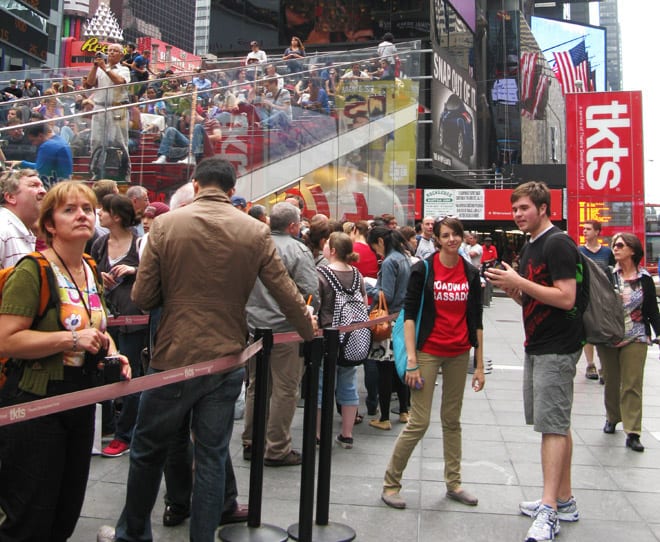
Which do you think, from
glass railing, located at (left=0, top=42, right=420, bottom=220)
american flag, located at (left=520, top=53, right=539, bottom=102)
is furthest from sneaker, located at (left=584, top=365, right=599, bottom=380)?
american flag, located at (left=520, top=53, right=539, bottom=102)

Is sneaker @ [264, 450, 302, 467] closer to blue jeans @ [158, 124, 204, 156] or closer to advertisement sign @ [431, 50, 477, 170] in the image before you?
blue jeans @ [158, 124, 204, 156]

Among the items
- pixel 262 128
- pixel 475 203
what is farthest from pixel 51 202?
pixel 475 203

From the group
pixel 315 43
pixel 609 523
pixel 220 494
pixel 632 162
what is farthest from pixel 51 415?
pixel 315 43

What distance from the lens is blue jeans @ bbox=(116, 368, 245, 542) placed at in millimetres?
Result: 3615

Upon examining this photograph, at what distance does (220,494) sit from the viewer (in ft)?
12.2

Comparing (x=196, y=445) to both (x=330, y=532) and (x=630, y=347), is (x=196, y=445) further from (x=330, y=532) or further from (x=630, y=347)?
(x=630, y=347)

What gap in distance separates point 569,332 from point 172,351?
2462 mm

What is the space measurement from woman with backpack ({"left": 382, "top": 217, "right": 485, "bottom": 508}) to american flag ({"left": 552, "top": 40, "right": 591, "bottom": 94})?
8479cm

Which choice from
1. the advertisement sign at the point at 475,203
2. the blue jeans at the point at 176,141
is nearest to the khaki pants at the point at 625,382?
the blue jeans at the point at 176,141

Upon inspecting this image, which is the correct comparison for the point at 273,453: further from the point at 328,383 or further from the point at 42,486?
the point at 42,486

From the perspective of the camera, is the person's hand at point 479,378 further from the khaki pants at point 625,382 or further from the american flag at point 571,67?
the american flag at point 571,67

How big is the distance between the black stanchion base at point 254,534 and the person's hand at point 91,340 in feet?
5.30

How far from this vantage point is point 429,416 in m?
4.91

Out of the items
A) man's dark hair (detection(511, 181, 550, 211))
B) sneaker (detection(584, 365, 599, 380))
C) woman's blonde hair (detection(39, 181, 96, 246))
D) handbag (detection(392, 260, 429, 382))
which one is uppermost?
man's dark hair (detection(511, 181, 550, 211))
